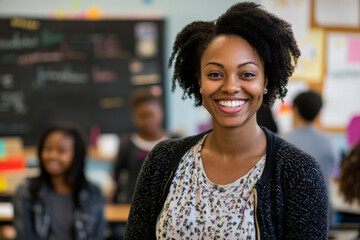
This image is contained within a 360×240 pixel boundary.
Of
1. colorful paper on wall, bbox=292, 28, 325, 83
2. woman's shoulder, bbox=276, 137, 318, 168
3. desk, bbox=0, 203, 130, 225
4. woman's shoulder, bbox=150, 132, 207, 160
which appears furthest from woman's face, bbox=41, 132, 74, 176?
colorful paper on wall, bbox=292, 28, 325, 83

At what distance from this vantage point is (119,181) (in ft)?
12.2

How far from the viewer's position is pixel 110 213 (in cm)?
351

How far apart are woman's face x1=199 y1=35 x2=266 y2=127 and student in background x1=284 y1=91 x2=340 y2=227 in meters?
2.10

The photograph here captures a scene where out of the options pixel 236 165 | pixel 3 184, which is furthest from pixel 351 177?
pixel 3 184

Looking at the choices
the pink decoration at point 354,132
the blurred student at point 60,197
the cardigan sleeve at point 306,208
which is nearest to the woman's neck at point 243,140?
the cardigan sleeve at point 306,208

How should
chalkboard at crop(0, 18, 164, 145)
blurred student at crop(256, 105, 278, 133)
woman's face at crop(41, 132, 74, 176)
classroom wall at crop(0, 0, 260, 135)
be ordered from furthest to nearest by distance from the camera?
classroom wall at crop(0, 0, 260, 135) → chalkboard at crop(0, 18, 164, 145) → woman's face at crop(41, 132, 74, 176) → blurred student at crop(256, 105, 278, 133)

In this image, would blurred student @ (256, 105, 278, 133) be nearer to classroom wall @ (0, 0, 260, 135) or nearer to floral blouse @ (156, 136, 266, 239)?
floral blouse @ (156, 136, 266, 239)

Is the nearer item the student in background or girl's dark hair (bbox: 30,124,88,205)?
girl's dark hair (bbox: 30,124,88,205)

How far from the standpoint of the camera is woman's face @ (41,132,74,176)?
2.81 meters

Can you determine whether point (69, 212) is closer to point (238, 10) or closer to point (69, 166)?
point (69, 166)

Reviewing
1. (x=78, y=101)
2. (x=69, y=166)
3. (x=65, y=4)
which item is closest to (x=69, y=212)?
(x=69, y=166)

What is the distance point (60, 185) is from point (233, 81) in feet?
6.19

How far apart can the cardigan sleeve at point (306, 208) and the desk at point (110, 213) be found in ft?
7.56

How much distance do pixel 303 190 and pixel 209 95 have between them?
0.29m
